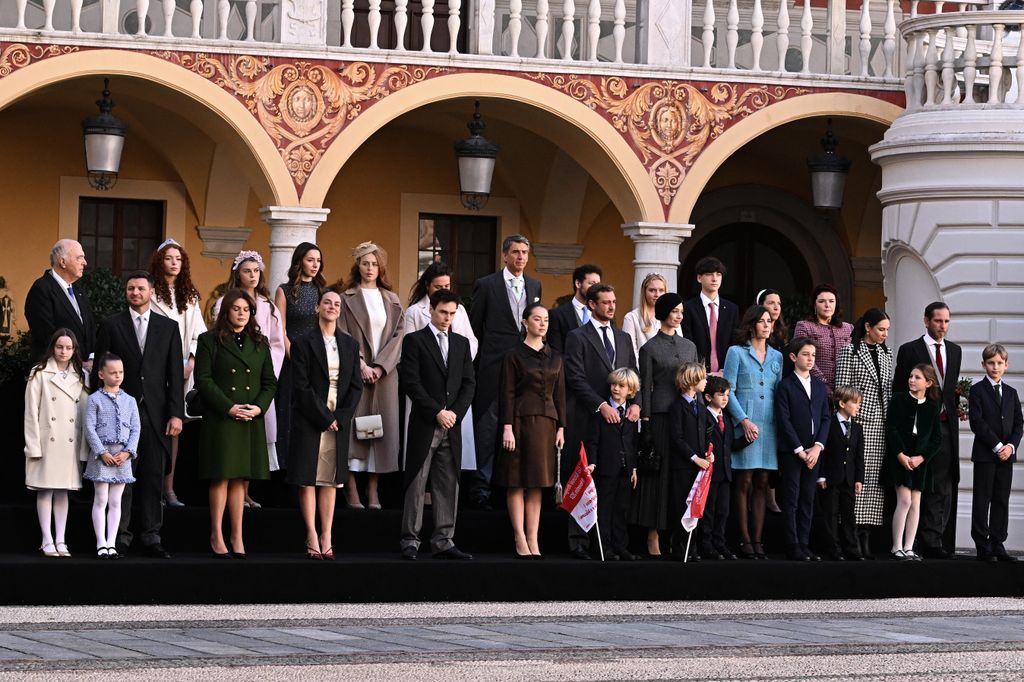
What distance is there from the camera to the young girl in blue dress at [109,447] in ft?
Result: 36.7

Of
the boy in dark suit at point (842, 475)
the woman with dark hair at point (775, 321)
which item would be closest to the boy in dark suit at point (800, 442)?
the boy in dark suit at point (842, 475)

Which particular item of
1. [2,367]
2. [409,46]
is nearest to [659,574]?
[2,367]

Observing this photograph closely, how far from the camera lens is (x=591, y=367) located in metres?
12.4

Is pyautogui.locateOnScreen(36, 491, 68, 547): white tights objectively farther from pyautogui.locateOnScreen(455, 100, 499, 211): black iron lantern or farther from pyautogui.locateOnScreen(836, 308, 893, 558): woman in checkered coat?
pyautogui.locateOnScreen(455, 100, 499, 211): black iron lantern

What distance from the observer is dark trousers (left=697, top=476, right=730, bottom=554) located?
40.5ft

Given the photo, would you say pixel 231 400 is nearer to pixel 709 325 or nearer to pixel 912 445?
pixel 709 325

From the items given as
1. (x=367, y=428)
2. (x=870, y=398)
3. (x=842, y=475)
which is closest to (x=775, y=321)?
(x=870, y=398)

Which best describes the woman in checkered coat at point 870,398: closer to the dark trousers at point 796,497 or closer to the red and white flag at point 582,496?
the dark trousers at point 796,497

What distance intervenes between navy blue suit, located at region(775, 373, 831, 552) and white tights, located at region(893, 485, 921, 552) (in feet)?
2.25

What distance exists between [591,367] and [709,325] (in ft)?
3.61

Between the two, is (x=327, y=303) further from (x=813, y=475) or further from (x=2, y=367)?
(x=813, y=475)

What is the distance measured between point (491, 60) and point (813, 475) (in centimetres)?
565

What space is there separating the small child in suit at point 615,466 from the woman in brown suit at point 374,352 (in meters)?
1.28

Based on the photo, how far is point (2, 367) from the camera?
501 inches
